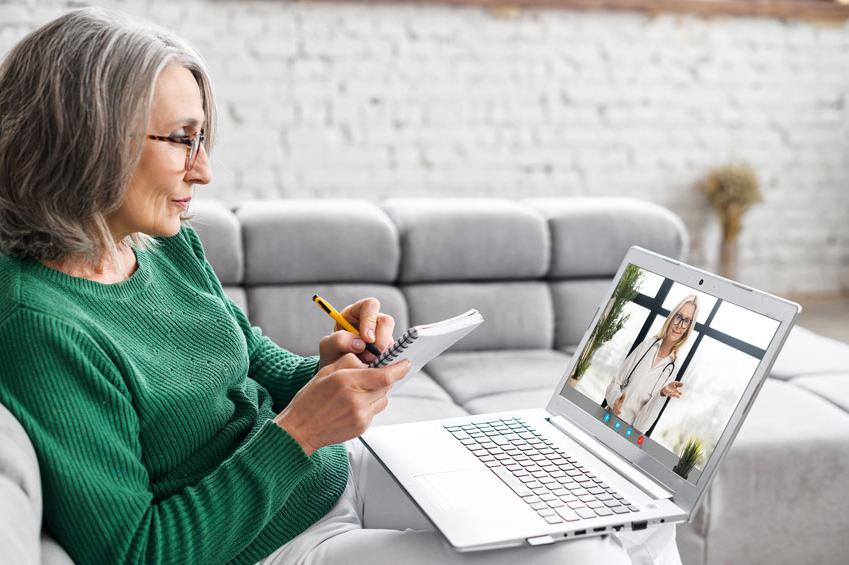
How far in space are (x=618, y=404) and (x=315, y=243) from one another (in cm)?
131

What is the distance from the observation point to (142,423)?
3.46 feet

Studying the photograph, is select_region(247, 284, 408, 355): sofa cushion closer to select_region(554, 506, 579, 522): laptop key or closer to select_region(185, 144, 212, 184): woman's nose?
select_region(185, 144, 212, 184): woman's nose

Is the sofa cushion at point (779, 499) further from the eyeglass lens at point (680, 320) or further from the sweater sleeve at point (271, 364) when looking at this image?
the sweater sleeve at point (271, 364)

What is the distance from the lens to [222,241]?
2338 mm

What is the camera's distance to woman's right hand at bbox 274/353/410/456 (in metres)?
1.05

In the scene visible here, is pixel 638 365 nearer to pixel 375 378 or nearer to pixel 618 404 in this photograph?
pixel 618 404

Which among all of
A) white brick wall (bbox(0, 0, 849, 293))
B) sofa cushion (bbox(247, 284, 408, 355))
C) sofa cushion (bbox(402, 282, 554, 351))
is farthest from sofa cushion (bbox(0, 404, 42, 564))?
white brick wall (bbox(0, 0, 849, 293))

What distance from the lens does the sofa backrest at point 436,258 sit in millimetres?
2396

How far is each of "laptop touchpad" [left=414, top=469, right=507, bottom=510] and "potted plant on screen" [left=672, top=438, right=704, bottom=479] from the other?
0.24 m

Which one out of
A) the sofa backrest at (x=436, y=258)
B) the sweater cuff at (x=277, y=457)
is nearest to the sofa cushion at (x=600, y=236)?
the sofa backrest at (x=436, y=258)

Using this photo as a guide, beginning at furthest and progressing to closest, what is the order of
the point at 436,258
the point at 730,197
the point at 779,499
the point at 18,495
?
the point at 730,197 → the point at 436,258 → the point at 779,499 → the point at 18,495

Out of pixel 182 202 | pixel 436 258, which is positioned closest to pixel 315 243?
pixel 436 258

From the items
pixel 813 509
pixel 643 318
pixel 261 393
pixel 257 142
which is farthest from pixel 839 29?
pixel 261 393

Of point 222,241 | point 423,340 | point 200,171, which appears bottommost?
point 222,241
